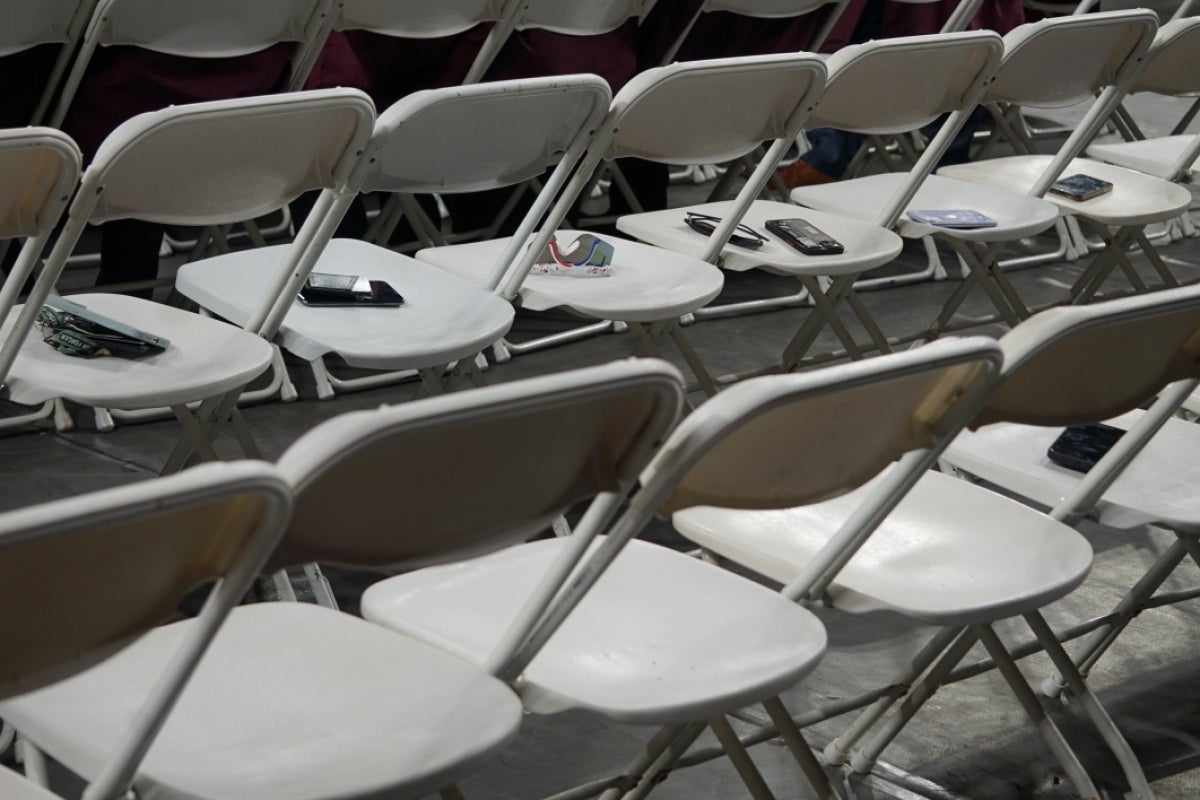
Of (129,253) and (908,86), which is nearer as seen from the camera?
(908,86)

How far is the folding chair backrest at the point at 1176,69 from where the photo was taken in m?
4.15

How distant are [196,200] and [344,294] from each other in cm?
48

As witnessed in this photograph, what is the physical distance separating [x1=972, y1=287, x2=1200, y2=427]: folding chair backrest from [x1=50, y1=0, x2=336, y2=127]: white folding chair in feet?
6.99

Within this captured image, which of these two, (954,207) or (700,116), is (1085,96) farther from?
(700,116)

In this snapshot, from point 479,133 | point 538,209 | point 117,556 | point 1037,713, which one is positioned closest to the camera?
point 117,556

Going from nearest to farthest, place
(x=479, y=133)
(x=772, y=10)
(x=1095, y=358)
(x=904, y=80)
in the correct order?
1. (x=1095, y=358)
2. (x=479, y=133)
3. (x=904, y=80)
4. (x=772, y=10)

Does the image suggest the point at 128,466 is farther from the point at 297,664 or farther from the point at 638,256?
the point at 297,664

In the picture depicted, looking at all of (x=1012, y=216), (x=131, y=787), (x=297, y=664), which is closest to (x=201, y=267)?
(x=297, y=664)

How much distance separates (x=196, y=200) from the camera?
2641 mm

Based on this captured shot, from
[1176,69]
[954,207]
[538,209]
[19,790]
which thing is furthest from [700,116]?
[19,790]

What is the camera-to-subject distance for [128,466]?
3551 mm

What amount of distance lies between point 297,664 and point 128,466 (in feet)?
5.74

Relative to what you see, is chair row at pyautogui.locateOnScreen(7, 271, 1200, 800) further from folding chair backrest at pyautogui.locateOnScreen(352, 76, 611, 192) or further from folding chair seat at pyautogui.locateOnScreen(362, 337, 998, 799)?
folding chair backrest at pyautogui.locateOnScreen(352, 76, 611, 192)

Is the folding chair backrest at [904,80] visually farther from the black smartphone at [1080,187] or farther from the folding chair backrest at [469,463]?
the folding chair backrest at [469,463]
